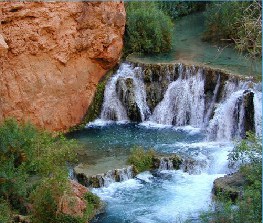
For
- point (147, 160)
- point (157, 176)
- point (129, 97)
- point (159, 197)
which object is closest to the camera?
point (159, 197)

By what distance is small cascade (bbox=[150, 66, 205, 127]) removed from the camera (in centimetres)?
1697

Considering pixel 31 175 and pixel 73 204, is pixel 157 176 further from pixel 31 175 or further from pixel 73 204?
pixel 73 204

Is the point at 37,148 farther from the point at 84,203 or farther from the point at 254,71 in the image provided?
the point at 254,71

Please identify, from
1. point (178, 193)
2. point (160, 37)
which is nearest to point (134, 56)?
point (160, 37)

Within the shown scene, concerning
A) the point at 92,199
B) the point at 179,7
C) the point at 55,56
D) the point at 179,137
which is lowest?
the point at 92,199

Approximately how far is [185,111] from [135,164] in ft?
12.6

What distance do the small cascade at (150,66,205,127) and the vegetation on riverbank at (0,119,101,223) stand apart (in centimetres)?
536

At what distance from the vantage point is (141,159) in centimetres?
1378

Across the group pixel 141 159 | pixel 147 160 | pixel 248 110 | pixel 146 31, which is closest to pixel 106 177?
pixel 141 159

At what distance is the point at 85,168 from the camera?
44.8ft

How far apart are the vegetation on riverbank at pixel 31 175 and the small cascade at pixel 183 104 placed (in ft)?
17.6

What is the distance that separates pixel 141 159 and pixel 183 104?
12.5ft

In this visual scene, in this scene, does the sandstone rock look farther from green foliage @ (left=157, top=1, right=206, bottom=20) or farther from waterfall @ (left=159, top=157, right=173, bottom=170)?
green foliage @ (left=157, top=1, right=206, bottom=20)

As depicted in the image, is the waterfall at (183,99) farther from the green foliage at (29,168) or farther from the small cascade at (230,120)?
the green foliage at (29,168)
